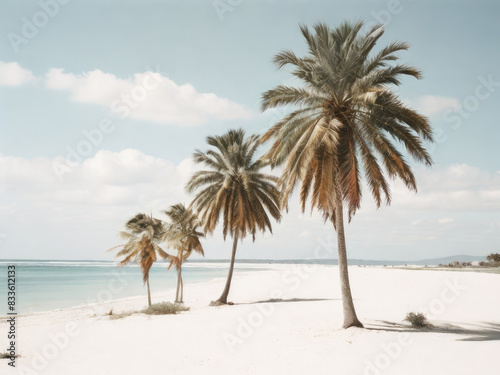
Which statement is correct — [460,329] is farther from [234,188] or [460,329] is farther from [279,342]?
[234,188]

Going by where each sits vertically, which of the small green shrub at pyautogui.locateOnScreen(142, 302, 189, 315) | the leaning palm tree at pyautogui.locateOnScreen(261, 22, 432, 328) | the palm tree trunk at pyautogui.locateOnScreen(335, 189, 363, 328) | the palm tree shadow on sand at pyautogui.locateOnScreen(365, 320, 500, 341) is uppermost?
the leaning palm tree at pyautogui.locateOnScreen(261, 22, 432, 328)

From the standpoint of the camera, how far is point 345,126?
533 inches

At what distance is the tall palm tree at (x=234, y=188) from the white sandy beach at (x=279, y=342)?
18.7 ft

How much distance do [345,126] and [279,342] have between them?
8253mm

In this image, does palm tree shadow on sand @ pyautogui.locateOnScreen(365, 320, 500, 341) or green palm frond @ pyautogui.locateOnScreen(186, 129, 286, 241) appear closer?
palm tree shadow on sand @ pyautogui.locateOnScreen(365, 320, 500, 341)

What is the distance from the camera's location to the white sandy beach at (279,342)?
945 centimetres

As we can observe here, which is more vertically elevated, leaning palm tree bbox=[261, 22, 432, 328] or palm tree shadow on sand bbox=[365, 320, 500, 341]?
leaning palm tree bbox=[261, 22, 432, 328]

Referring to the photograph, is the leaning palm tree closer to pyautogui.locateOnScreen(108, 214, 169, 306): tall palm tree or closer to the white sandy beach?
the white sandy beach

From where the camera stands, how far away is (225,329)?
596 inches

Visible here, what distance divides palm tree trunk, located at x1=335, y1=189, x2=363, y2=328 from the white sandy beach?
57cm

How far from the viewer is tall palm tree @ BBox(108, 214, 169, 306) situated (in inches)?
1041

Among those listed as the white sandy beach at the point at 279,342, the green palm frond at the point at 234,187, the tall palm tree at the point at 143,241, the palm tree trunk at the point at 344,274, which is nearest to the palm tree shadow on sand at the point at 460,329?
the white sandy beach at the point at 279,342

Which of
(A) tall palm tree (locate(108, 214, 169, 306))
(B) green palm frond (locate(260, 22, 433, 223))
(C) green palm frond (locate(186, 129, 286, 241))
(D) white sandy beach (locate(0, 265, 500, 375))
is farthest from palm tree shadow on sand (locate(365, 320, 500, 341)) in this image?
(A) tall palm tree (locate(108, 214, 169, 306))

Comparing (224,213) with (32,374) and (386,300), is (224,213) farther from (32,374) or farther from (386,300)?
(32,374)
